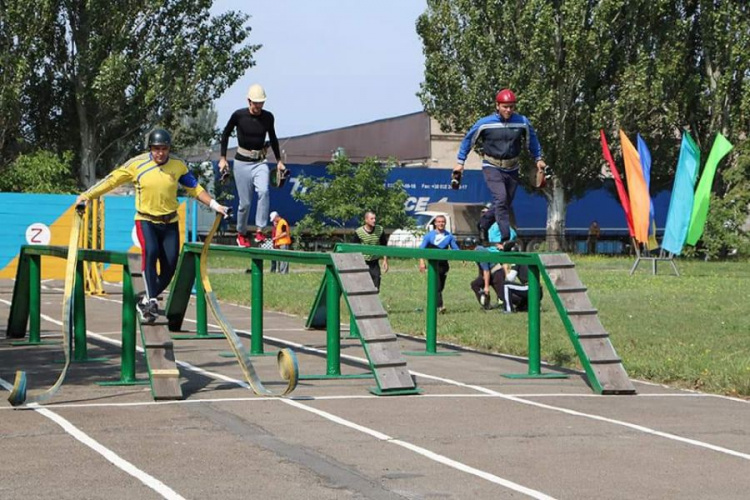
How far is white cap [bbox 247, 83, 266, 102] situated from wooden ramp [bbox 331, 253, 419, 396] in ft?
7.99

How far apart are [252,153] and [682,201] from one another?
20927mm

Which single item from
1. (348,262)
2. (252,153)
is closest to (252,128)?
(252,153)

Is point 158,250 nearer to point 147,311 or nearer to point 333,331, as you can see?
point 147,311

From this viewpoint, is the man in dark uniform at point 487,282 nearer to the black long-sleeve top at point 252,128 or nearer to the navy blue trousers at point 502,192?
the navy blue trousers at point 502,192

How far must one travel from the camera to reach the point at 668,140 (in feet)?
164

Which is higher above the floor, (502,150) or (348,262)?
(502,150)

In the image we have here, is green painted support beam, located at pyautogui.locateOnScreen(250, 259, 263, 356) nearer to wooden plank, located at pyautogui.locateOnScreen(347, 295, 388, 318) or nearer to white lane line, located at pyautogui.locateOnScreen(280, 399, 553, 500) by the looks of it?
wooden plank, located at pyautogui.locateOnScreen(347, 295, 388, 318)

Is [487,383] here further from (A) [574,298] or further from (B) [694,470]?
(B) [694,470]

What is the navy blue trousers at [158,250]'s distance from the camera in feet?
40.7

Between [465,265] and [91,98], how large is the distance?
14.3m

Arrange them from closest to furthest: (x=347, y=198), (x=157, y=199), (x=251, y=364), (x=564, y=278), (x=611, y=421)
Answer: (x=611, y=421) → (x=251, y=364) → (x=564, y=278) → (x=157, y=199) → (x=347, y=198)

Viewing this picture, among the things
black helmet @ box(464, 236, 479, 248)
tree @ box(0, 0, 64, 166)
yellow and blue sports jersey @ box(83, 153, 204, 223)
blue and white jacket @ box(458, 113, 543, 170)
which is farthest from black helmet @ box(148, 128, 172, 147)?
black helmet @ box(464, 236, 479, 248)

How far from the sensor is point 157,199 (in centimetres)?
1230

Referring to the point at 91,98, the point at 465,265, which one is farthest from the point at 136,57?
the point at 465,265
